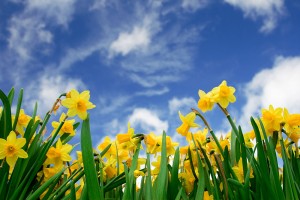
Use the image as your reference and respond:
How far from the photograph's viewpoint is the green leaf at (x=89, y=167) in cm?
190

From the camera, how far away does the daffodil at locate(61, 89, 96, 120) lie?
2217 millimetres

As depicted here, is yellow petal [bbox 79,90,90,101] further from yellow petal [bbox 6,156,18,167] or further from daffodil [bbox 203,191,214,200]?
daffodil [bbox 203,191,214,200]

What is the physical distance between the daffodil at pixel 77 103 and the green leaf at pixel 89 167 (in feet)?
0.88

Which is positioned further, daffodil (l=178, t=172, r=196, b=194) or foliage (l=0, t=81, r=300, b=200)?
daffodil (l=178, t=172, r=196, b=194)

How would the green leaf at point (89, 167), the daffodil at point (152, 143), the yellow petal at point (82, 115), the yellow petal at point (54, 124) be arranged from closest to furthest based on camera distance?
1. the green leaf at point (89, 167)
2. the yellow petal at point (82, 115)
3. the daffodil at point (152, 143)
4. the yellow petal at point (54, 124)

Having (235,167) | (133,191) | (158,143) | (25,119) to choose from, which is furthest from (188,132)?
(25,119)

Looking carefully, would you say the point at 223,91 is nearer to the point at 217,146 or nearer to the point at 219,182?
the point at 217,146

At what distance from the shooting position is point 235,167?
7.39 ft

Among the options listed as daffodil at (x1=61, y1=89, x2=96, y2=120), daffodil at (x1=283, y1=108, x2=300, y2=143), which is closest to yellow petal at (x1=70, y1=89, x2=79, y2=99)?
daffodil at (x1=61, y1=89, x2=96, y2=120)

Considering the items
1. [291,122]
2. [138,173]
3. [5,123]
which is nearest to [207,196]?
[138,173]

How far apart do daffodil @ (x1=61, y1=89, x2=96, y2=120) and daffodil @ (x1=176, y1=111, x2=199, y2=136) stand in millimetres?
537

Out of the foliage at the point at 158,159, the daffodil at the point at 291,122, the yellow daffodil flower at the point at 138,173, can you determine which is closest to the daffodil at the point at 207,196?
the foliage at the point at 158,159

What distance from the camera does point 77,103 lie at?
2.23 meters

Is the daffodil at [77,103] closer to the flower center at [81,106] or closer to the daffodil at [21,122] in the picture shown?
the flower center at [81,106]
